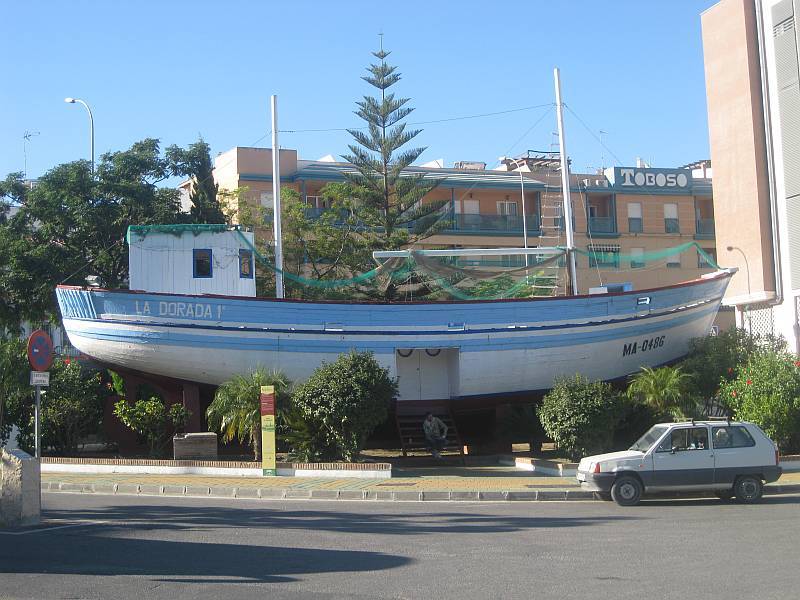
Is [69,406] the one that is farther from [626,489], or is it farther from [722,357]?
[722,357]

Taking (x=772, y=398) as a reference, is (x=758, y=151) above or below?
above

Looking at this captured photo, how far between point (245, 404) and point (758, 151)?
50.9ft

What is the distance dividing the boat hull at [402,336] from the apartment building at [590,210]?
20.5 metres

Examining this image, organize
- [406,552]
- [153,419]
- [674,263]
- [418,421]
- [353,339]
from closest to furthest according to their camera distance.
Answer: [406,552] → [153,419] → [353,339] → [418,421] → [674,263]

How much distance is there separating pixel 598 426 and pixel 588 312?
5.10 metres

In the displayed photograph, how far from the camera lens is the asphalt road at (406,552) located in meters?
8.48

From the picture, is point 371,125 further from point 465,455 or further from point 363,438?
point 363,438

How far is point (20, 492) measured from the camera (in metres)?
12.1

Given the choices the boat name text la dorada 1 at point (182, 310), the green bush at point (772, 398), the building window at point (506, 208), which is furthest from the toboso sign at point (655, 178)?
the boat name text la dorada 1 at point (182, 310)

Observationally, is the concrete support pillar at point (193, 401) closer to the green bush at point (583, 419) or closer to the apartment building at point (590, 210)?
the green bush at point (583, 419)

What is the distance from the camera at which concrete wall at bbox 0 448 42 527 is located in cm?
1218

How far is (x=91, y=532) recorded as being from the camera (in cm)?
1170

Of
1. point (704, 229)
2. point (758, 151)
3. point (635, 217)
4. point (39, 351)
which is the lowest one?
point (39, 351)

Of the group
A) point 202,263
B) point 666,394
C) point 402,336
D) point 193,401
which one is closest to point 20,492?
point 193,401
